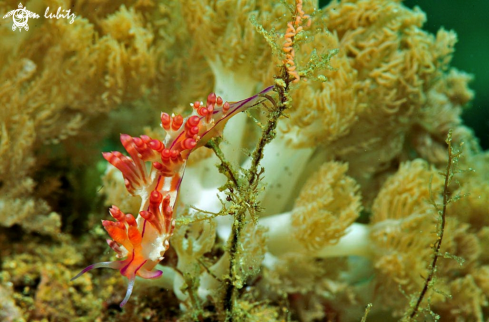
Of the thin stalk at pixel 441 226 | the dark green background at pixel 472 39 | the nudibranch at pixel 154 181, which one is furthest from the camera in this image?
the dark green background at pixel 472 39

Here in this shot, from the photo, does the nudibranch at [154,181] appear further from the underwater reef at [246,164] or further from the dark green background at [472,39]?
the dark green background at [472,39]

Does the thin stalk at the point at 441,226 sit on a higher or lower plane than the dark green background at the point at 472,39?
lower

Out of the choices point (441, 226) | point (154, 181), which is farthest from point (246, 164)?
point (441, 226)

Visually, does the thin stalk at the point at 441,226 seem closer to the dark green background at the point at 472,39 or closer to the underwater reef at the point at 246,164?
the underwater reef at the point at 246,164

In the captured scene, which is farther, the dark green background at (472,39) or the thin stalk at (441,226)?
the dark green background at (472,39)

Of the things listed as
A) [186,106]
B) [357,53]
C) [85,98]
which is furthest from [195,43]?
[357,53]

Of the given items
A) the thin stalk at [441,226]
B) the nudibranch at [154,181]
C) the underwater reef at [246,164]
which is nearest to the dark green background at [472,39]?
the underwater reef at [246,164]

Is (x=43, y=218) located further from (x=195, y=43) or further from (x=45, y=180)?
(x=195, y=43)

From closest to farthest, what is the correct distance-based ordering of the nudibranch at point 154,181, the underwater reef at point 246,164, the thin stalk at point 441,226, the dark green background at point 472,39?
1. the nudibranch at point 154,181
2. the thin stalk at point 441,226
3. the underwater reef at point 246,164
4. the dark green background at point 472,39
